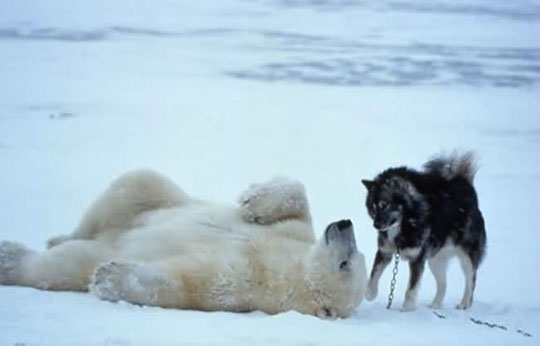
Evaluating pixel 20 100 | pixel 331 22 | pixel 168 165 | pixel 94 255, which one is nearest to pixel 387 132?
pixel 168 165

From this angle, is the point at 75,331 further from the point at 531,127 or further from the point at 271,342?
the point at 531,127

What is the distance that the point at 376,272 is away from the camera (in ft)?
20.1

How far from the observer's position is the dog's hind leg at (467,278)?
6211 millimetres

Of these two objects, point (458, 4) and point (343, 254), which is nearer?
point (343, 254)

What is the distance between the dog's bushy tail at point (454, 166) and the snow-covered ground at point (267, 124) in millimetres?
843

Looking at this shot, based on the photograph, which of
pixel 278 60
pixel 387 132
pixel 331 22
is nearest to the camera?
pixel 387 132

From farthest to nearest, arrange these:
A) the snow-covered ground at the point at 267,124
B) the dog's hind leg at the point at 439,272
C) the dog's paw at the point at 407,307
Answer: the dog's hind leg at the point at 439,272 < the dog's paw at the point at 407,307 < the snow-covered ground at the point at 267,124

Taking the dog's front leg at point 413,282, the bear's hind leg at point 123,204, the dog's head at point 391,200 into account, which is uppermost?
the dog's head at point 391,200

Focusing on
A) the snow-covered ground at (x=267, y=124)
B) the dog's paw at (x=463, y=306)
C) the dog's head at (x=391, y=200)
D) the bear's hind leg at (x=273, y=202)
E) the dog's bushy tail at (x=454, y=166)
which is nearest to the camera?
the snow-covered ground at (x=267, y=124)

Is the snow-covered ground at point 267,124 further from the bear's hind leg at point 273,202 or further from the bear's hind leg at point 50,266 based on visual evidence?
the bear's hind leg at point 273,202

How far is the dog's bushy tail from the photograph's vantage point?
6.54 m

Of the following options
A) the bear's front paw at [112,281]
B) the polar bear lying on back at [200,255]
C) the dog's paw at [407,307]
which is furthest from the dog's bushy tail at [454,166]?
the bear's front paw at [112,281]

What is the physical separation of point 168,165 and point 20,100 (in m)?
3.96

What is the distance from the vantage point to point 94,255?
5.09 metres
